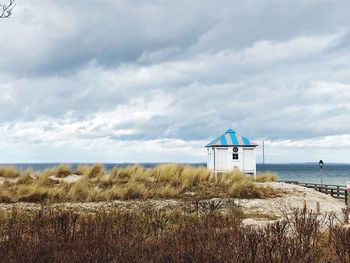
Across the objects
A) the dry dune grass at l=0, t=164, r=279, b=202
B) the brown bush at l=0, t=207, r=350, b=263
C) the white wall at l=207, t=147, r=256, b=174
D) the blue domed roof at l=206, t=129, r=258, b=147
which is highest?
the blue domed roof at l=206, t=129, r=258, b=147

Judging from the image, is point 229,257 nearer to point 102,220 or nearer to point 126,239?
point 126,239

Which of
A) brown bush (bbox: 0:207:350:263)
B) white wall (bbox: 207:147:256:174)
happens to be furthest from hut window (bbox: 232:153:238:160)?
brown bush (bbox: 0:207:350:263)

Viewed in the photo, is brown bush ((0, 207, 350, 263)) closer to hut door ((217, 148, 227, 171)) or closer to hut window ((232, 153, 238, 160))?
hut door ((217, 148, 227, 171))

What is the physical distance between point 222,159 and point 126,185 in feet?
25.8

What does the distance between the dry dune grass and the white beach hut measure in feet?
8.74

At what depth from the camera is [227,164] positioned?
931 inches

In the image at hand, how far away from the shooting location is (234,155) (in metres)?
23.9

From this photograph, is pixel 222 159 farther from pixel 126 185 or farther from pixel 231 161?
pixel 126 185

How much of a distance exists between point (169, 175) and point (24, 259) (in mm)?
15205

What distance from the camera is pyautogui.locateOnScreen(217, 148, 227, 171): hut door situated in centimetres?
2367

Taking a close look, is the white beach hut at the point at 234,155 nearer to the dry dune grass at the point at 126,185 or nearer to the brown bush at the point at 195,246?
the dry dune grass at the point at 126,185

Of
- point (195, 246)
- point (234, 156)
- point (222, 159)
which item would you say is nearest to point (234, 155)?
point (234, 156)

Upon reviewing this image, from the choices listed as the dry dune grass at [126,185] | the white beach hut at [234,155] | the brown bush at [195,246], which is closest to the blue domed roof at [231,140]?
the white beach hut at [234,155]

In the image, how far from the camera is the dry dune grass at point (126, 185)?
51.2ft
